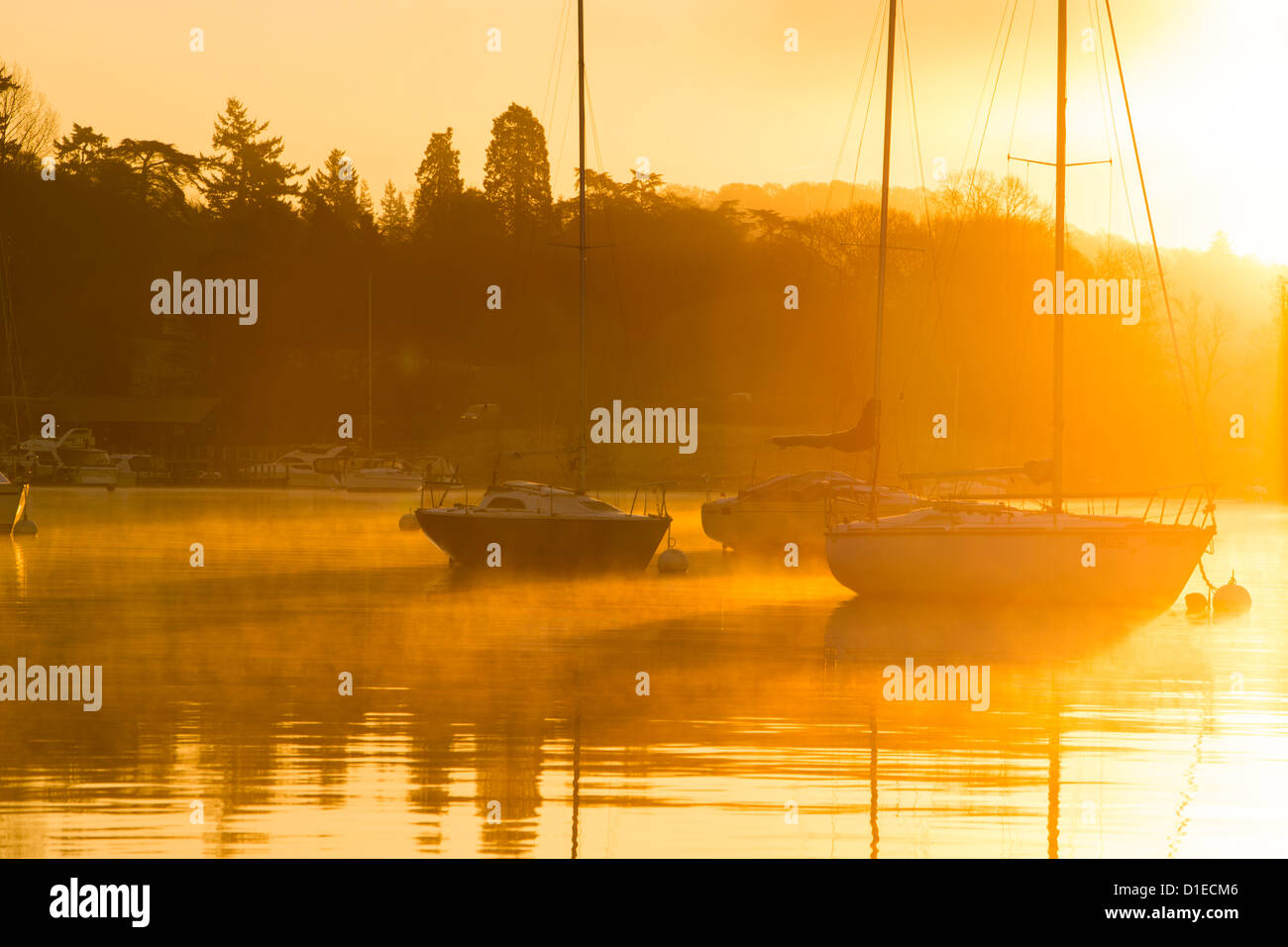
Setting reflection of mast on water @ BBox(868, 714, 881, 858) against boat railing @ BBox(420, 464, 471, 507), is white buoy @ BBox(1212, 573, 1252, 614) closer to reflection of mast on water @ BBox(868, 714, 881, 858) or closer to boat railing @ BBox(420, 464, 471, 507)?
reflection of mast on water @ BBox(868, 714, 881, 858)

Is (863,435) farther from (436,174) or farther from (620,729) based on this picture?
(436,174)

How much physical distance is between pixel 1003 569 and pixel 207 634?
43.9 feet

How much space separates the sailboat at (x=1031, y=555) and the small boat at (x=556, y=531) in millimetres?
7098

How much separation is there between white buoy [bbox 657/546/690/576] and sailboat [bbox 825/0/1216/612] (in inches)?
349

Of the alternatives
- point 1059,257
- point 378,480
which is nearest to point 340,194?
point 378,480

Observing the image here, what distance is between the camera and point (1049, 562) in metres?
27.6

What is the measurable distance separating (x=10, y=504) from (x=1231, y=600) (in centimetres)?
3669

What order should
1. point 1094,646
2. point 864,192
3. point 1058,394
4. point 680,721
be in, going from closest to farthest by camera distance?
point 680,721 → point 1094,646 → point 1058,394 → point 864,192

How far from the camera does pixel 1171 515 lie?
6275 centimetres

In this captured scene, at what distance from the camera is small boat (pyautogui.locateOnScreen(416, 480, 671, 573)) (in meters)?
35.1

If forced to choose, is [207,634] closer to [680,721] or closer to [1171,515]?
[680,721]

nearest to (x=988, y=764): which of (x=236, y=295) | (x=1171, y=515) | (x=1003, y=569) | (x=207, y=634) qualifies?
(x=1003, y=569)

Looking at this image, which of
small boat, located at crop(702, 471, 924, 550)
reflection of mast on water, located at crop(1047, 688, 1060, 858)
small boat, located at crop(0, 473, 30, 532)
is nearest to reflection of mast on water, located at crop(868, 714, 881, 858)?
reflection of mast on water, located at crop(1047, 688, 1060, 858)

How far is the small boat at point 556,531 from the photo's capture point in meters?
35.1
